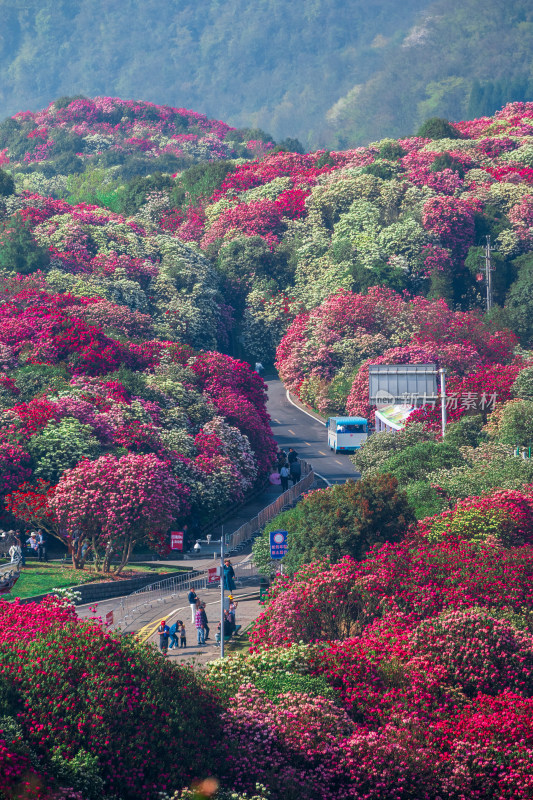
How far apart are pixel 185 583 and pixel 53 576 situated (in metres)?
5.08

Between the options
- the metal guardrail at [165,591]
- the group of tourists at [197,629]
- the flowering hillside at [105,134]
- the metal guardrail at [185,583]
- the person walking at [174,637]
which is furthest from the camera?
the flowering hillside at [105,134]

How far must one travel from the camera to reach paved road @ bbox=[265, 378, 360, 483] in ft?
237

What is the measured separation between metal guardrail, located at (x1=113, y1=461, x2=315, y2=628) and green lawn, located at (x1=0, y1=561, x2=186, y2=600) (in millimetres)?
1533

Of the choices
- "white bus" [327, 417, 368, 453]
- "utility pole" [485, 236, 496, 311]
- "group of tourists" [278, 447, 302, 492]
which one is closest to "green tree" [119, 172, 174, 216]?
"utility pole" [485, 236, 496, 311]

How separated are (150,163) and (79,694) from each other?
13029 cm

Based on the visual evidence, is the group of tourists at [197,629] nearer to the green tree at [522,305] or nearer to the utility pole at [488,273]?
the green tree at [522,305]

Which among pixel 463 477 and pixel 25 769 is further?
pixel 463 477

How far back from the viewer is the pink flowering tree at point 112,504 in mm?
47438

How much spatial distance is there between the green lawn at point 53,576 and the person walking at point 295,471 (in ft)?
60.2

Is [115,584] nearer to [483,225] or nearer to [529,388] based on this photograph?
[529,388]

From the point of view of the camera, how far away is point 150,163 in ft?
491

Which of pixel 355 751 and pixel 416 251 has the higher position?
pixel 416 251

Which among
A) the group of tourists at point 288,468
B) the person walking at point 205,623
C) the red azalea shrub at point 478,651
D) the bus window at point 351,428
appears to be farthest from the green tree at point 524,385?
the red azalea shrub at point 478,651

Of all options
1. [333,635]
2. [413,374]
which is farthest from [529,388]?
[333,635]
